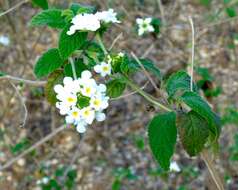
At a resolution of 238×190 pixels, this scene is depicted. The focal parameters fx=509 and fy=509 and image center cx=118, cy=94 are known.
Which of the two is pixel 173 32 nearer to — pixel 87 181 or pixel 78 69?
pixel 87 181

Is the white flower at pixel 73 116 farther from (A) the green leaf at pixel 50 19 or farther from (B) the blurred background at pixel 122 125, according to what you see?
(B) the blurred background at pixel 122 125

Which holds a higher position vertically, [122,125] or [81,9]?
[81,9]

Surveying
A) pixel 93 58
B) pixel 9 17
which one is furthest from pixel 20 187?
pixel 93 58

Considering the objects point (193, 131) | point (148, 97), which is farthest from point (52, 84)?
point (193, 131)

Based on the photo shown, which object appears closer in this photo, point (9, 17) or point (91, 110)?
point (91, 110)

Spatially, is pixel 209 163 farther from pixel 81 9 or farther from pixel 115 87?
pixel 81 9

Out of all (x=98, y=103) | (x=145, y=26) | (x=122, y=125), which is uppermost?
(x=98, y=103)

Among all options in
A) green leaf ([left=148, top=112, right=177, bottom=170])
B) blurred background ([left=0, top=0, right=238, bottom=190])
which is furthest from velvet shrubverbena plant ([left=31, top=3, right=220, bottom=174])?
blurred background ([left=0, top=0, right=238, bottom=190])

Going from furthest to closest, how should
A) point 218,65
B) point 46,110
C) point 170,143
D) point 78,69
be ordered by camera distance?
point 218,65 < point 46,110 < point 78,69 < point 170,143
